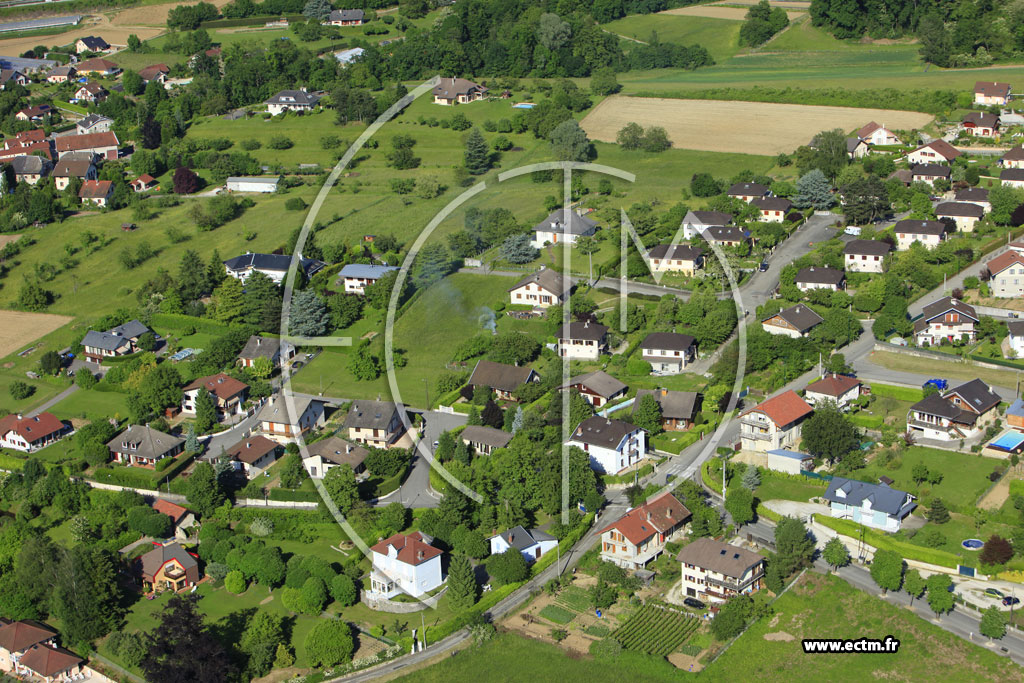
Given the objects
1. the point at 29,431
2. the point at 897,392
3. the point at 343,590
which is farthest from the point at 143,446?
the point at 897,392

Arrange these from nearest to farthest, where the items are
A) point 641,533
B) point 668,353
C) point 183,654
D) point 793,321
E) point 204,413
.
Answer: point 183,654 < point 641,533 < point 204,413 < point 668,353 < point 793,321

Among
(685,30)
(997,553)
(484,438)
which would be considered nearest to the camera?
(997,553)

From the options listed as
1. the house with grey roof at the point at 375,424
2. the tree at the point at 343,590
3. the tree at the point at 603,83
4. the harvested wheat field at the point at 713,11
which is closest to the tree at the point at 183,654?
the tree at the point at 343,590

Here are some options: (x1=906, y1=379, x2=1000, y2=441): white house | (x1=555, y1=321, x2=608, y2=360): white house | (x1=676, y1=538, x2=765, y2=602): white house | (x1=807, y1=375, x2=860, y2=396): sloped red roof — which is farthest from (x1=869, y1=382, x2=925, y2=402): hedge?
(x1=676, y1=538, x2=765, y2=602): white house

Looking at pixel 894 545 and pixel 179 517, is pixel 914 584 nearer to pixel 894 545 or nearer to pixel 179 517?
pixel 894 545

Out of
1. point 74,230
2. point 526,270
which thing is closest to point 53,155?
point 74,230

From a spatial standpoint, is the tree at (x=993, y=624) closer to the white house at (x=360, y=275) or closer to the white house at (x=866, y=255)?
the white house at (x=866, y=255)

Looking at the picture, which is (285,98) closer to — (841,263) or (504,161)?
(504,161)
